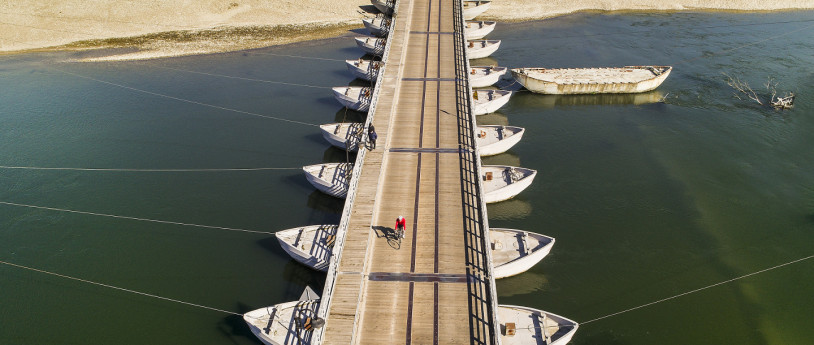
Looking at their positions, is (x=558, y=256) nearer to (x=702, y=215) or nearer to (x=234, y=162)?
(x=702, y=215)

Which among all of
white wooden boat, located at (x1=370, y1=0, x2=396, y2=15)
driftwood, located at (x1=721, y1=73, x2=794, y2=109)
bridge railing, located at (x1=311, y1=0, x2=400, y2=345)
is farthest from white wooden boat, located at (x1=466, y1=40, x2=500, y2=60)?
driftwood, located at (x1=721, y1=73, x2=794, y2=109)

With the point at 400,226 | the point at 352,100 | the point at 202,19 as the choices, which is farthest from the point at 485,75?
the point at 202,19

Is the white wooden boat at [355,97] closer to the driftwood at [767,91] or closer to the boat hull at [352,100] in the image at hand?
the boat hull at [352,100]

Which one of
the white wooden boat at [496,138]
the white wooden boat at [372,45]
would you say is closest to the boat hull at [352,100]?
the white wooden boat at [496,138]

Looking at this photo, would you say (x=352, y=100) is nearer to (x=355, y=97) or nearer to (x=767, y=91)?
(x=355, y=97)

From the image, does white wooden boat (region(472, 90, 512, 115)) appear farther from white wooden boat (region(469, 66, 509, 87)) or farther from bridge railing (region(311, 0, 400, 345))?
bridge railing (region(311, 0, 400, 345))
